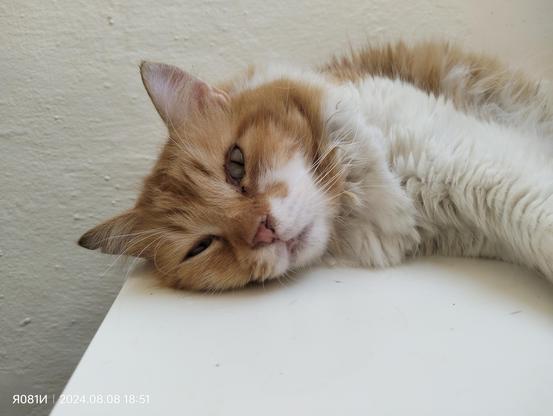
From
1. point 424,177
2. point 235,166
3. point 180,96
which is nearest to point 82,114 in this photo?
point 180,96

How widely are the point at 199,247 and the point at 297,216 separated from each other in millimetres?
258

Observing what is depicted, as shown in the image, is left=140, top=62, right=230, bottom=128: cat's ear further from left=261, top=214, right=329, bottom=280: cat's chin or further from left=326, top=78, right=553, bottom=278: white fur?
left=261, top=214, right=329, bottom=280: cat's chin

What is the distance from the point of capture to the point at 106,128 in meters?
1.64

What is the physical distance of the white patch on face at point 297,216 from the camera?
3.30 feet

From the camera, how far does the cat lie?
1.01 metres

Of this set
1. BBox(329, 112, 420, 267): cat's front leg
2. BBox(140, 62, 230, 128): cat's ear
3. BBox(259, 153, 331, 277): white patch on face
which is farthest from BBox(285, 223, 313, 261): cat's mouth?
BBox(140, 62, 230, 128): cat's ear

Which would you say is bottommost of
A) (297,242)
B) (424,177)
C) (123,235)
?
(123,235)

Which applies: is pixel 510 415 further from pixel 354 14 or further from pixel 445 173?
pixel 354 14

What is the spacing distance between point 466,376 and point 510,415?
8cm

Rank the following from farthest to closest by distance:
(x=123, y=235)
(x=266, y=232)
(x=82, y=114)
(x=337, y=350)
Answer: (x=82, y=114), (x=123, y=235), (x=266, y=232), (x=337, y=350)

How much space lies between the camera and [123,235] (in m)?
1.21

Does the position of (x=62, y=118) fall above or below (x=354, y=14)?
below

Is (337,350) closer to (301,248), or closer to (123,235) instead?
(301,248)

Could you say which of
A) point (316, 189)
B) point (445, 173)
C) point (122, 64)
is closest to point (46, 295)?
point (122, 64)
